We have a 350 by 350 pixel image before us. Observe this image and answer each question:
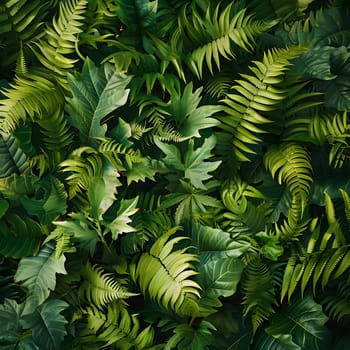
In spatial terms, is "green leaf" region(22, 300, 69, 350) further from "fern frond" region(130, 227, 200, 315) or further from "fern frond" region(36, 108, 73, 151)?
"fern frond" region(36, 108, 73, 151)

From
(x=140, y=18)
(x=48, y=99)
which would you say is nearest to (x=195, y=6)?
(x=140, y=18)

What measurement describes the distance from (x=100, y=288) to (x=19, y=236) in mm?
355

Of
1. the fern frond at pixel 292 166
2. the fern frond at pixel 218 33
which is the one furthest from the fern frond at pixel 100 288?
the fern frond at pixel 218 33

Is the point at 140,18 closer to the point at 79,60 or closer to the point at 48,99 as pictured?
the point at 79,60

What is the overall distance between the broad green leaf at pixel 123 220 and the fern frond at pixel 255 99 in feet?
1.53

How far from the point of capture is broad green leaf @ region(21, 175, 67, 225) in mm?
1976

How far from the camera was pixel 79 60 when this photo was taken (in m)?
2.25

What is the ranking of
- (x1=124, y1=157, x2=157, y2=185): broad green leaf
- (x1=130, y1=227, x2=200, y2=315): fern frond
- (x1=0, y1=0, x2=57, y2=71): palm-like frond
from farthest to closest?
(x1=0, y1=0, x2=57, y2=71): palm-like frond, (x1=124, y1=157, x2=157, y2=185): broad green leaf, (x1=130, y1=227, x2=200, y2=315): fern frond

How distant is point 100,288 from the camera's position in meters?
2.00

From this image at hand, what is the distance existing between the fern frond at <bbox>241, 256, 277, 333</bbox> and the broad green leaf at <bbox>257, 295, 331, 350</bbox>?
5cm

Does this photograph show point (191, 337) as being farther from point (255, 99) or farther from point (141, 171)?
point (255, 99)

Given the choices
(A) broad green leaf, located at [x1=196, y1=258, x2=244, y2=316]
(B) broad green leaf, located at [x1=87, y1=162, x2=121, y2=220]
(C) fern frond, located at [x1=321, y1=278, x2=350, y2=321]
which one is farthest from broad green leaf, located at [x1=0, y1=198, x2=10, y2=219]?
(C) fern frond, located at [x1=321, y1=278, x2=350, y2=321]

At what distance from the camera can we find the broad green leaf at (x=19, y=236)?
1992 mm

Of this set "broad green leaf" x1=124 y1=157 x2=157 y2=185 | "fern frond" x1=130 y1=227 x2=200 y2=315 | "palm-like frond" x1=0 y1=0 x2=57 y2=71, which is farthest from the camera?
"palm-like frond" x1=0 y1=0 x2=57 y2=71
